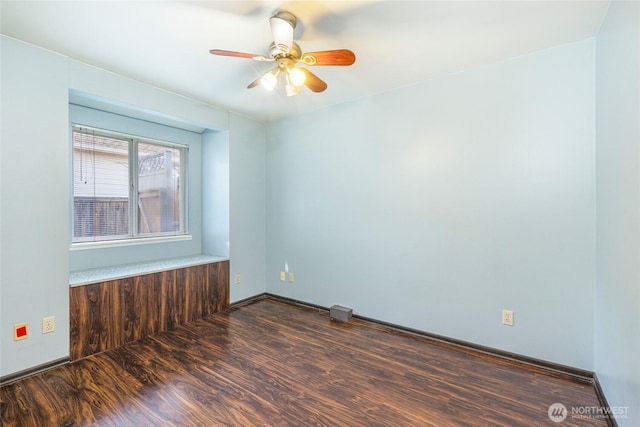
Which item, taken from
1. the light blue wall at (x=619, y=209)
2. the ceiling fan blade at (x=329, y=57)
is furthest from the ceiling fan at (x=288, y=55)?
the light blue wall at (x=619, y=209)

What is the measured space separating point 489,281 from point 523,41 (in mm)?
1843

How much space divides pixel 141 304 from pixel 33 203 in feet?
3.99

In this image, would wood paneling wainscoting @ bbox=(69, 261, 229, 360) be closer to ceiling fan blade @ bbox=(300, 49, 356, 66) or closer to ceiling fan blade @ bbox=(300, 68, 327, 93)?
ceiling fan blade @ bbox=(300, 68, 327, 93)

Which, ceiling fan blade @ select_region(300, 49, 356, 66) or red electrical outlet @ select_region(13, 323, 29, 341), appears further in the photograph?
red electrical outlet @ select_region(13, 323, 29, 341)

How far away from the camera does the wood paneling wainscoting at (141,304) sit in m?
2.39

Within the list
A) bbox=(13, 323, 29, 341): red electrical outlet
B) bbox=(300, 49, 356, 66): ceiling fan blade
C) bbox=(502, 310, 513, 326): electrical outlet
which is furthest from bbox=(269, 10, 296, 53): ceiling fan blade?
bbox=(13, 323, 29, 341): red electrical outlet

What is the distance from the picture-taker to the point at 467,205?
251 centimetres

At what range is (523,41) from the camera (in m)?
2.05

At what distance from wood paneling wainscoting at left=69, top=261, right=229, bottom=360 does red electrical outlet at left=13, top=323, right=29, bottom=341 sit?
27cm

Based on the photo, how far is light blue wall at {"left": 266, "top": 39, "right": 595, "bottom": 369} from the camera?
6.83 ft

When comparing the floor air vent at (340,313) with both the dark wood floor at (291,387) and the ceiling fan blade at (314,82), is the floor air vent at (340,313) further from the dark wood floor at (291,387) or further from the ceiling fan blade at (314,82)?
the ceiling fan blade at (314,82)

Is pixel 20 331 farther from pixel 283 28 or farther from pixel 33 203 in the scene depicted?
pixel 283 28

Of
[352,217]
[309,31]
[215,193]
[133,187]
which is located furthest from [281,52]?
[133,187]

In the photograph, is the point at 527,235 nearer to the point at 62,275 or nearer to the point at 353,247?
the point at 353,247
